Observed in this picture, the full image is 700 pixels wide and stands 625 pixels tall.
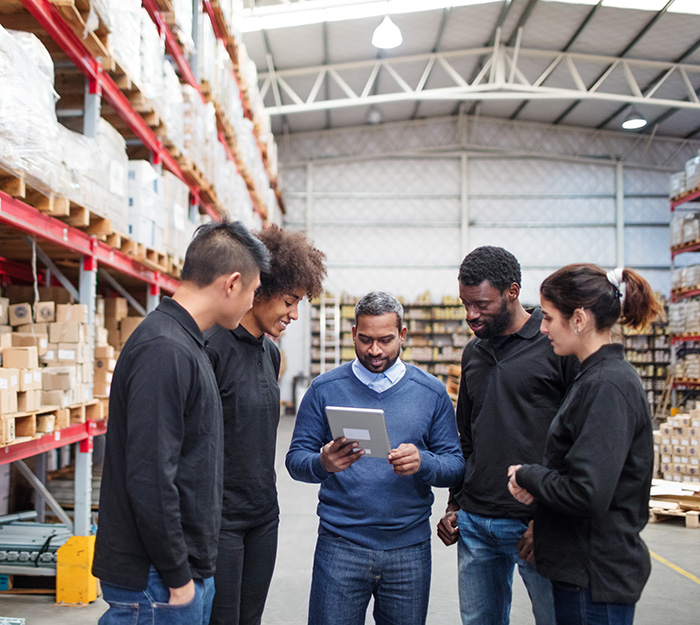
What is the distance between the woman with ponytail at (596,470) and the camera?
1767 mm

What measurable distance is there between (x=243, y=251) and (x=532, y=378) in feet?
3.78

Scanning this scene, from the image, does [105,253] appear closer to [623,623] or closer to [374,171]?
[623,623]

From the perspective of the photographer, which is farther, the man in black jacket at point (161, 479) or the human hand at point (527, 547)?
the human hand at point (527, 547)

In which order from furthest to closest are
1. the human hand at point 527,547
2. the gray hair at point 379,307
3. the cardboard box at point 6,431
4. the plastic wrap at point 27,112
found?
the cardboard box at point 6,431 → the plastic wrap at point 27,112 → the gray hair at point 379,307 → the human hand at point 527,547

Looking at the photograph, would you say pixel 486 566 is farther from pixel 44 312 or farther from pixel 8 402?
pixel 44 312

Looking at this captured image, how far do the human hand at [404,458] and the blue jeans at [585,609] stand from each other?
22.0 inches

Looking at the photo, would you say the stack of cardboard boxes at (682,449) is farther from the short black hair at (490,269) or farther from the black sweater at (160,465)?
the black sweater at (160,465)

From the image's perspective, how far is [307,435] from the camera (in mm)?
2418

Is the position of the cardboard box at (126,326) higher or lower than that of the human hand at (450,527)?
higher

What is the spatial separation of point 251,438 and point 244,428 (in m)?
0.04

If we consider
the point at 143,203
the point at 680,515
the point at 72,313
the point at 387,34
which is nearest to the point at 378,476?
the point at 72,313

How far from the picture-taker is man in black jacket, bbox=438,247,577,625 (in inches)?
91.5

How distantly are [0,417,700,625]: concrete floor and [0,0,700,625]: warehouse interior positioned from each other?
2 centimetres

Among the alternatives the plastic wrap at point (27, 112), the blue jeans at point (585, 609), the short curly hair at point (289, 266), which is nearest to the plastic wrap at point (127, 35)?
the plastic wrap at point (27, 112)
